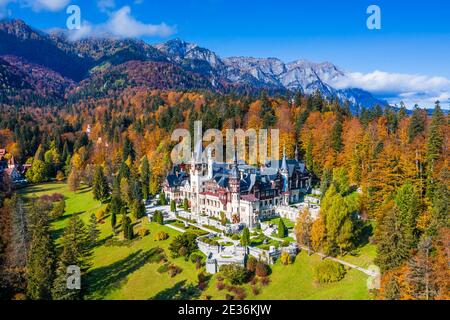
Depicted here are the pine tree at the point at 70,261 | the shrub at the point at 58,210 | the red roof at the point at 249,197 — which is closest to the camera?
the pine tree at the point at 70,261

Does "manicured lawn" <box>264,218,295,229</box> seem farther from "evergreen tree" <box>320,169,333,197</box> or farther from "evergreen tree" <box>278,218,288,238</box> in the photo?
"evergreen tree" <box>320,169,333,197</box>

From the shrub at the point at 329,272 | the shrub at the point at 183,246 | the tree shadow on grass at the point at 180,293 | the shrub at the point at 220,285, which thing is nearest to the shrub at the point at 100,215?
the shrub at the point at 183,246

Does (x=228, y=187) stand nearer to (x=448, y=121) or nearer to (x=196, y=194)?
(x=196, y=194)

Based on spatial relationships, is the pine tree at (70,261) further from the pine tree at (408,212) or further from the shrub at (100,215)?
the pine tree at (408,212)

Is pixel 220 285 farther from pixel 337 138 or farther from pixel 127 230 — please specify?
pixel 337 138

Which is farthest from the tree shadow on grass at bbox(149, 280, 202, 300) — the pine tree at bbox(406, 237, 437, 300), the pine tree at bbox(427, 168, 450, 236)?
the pine tree at bbox(427, 168, 450, 236)

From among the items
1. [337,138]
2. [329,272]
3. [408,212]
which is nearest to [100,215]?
[329,272]
